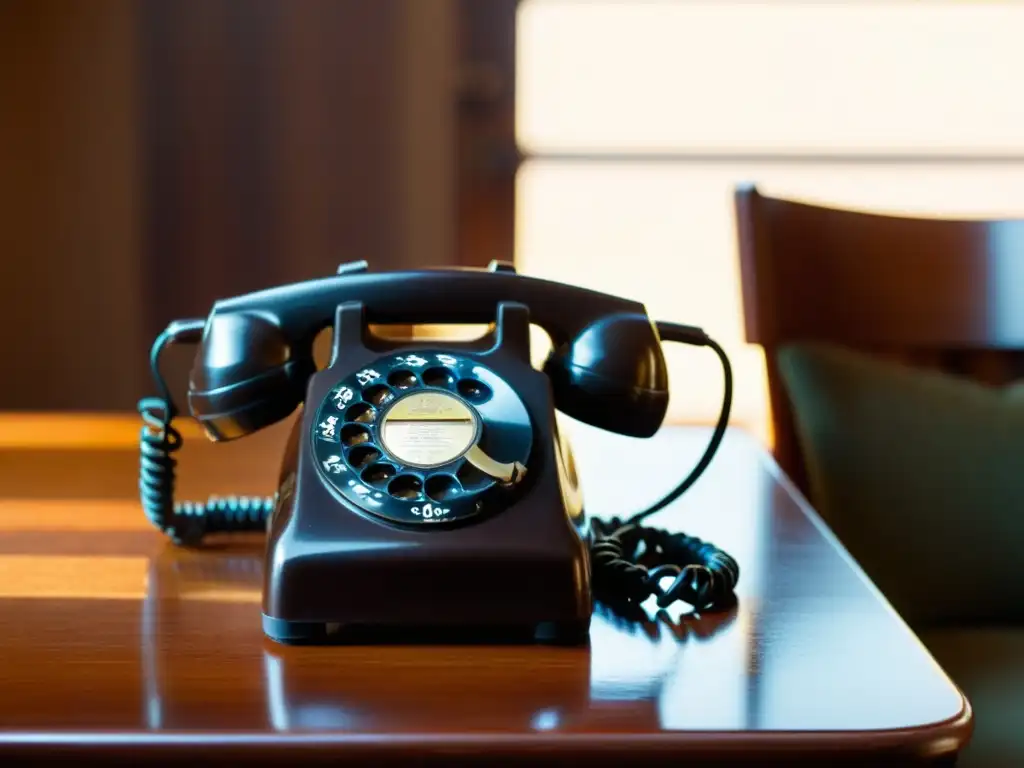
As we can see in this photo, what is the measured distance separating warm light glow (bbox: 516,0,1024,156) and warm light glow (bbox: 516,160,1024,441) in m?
0.04

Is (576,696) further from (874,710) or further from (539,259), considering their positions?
(539,259)

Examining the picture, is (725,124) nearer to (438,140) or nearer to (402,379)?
(438,140)

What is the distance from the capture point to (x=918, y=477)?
41.4 inches

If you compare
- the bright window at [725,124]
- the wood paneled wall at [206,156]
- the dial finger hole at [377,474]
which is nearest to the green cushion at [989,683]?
the dial finger hole at [377,474]

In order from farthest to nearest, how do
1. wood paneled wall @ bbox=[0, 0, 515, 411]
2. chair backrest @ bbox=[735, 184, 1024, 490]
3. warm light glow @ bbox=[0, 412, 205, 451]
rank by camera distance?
wood paneled wall @ bbox=[0, 0, 515, 411] < chair backrest @ bbox=[735, 184, 1024, 490] < warm light glow @ bbox=[0, 412, 205, 451]

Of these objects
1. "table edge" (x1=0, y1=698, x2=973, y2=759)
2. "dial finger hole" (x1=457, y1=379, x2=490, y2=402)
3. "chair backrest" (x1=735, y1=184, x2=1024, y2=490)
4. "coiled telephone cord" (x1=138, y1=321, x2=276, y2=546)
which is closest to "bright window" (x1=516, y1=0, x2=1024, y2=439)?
"chair backrest" (x1=735, y1=184, x2=1024, y2=490)

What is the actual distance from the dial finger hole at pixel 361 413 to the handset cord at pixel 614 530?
0.08 m

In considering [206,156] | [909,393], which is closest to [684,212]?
[206,156]

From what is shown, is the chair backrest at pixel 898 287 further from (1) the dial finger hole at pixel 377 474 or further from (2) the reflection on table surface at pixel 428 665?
(1) the dial finger hole at pixel 377 474

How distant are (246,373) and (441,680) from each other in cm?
22

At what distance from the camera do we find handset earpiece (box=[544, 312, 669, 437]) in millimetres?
593

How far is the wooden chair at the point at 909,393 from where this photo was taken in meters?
1.03

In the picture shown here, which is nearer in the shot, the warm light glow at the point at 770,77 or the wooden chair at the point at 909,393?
the wooden chair at the point at 909,393

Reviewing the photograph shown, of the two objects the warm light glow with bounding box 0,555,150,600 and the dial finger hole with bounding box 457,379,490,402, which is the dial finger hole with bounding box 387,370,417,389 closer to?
the dial finger hole with bounding box 457,379,490,402
